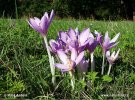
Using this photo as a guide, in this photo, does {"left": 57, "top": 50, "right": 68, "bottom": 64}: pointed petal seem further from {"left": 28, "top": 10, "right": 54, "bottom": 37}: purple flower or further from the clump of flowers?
{"left": 28, "top": 10, "right": 54, "bottom": 37}: purple flower

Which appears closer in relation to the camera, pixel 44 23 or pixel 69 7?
pixel 44 23

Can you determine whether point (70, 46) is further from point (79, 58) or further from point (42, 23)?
point (42, 23)

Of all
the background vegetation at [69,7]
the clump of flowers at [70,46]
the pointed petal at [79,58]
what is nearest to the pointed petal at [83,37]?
the clump of flowers at [70,46]

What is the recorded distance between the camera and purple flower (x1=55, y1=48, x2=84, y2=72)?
1749mm

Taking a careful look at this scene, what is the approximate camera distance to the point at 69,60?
5.80 feet

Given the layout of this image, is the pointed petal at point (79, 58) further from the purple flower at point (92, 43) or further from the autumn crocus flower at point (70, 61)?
the purple flower at point (92, 43)

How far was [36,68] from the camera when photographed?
2.14 metres

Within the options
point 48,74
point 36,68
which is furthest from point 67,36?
point 36,68

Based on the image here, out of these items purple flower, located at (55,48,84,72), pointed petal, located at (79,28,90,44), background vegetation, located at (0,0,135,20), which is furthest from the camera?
background vegetation, located at (0,0,135,20)

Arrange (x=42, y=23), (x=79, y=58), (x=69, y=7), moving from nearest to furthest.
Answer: (x=79, y=58) → (x=42, y=23) → (x=69, y=7)

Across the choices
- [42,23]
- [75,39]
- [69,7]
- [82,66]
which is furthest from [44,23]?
[69,7]

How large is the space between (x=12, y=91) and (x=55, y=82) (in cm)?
24

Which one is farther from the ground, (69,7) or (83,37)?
(69,7)

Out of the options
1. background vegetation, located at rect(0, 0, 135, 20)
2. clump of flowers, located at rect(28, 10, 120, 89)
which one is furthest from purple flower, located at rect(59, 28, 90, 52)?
background vegetation, located at rect(0, 0, 135, 20)
